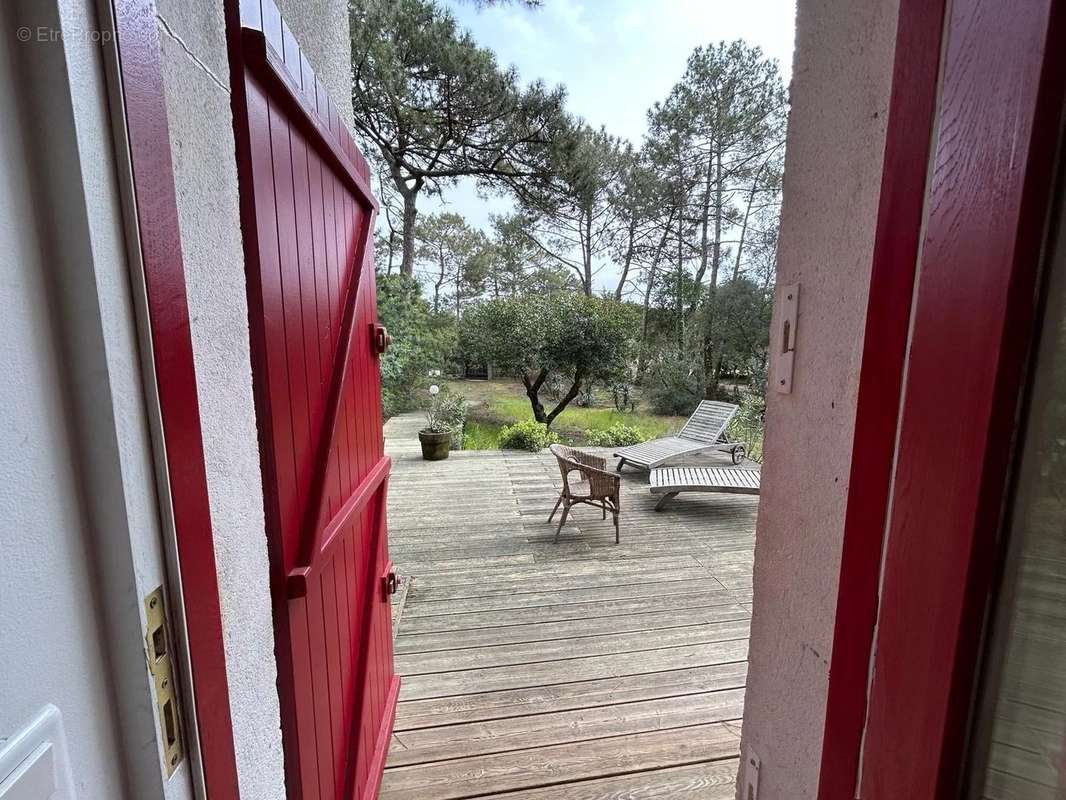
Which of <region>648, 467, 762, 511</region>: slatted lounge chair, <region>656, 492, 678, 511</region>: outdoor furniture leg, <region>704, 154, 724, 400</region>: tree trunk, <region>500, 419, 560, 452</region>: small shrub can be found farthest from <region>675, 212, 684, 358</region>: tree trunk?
<region>656, 492, 678, 511</region>: outdoor furniture leg

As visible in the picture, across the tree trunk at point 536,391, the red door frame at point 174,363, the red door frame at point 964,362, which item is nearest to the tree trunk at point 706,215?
the tree trunk at point 536,391

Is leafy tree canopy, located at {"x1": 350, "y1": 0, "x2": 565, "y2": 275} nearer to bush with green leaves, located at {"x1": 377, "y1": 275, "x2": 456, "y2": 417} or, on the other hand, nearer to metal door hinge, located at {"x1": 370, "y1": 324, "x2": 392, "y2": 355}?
bush with green leaves, located at {"x1": 377, "y1": 275, "x2": 456, "y2": 417}

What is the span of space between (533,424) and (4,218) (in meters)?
6.98

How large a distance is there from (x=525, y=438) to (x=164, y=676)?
6.56m

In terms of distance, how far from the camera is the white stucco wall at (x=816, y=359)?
0.70 meters

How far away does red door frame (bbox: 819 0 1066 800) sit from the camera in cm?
41

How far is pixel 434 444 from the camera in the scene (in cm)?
620

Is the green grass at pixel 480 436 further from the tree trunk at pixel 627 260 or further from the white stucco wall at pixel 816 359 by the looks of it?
the white stucco wall at pixel 816 359

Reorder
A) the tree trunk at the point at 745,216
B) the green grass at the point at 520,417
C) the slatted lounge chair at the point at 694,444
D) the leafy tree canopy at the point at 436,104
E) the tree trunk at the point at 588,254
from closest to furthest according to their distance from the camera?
the slatted lounge chair at the point at 694,444 < the leafy tree canopy at the point at 436,104 < the green grass at the point at 520,417 < the tree trunk at the point at 745,216 < the tree trunk at the point at 588,254

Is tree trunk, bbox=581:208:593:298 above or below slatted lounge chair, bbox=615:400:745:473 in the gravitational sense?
above

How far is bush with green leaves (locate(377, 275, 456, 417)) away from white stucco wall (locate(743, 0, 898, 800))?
7.70 m

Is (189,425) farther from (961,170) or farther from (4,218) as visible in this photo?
(961,170)

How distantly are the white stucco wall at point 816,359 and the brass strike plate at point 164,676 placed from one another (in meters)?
0.93

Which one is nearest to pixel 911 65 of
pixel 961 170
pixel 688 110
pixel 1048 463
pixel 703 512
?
pixel 961 170
